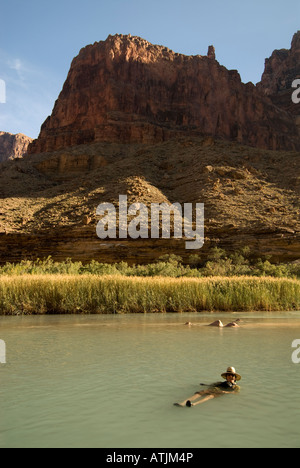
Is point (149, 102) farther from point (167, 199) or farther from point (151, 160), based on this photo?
point (167, 199)

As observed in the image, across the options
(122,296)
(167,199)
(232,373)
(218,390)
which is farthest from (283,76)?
(218,390)

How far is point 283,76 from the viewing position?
412 ft

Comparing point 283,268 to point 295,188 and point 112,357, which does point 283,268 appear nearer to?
point 295,188

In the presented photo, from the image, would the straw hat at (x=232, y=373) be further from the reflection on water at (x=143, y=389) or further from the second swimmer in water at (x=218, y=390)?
the reflection on water at (x=143, y=389)

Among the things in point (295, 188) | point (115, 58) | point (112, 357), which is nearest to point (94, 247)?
point (295, 188)

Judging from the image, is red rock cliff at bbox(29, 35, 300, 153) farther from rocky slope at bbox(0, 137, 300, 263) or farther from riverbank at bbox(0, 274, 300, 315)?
riverbank at bbox(0, 274, 300, 315)

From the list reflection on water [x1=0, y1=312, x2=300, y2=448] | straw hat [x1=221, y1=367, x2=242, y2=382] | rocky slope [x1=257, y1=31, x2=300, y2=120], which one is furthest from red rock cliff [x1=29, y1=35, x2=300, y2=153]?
straw hat [x1=221, y1=367, x2=242, y2=382]

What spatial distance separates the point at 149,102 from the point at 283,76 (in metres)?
59.9

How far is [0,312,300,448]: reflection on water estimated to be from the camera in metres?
4.08

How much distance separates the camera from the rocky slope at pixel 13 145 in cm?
15600

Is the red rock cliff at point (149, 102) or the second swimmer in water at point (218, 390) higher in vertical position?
the red rock cliff at point (149, 102)

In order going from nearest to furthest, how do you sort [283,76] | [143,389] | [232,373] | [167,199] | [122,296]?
[232,373] < [143,389] < [122,296] < [167,199] < [283,76]

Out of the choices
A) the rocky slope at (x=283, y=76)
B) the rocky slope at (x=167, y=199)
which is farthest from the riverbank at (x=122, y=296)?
the rocky slope at (x=283, y=76)

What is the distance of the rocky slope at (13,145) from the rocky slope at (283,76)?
83.9m
